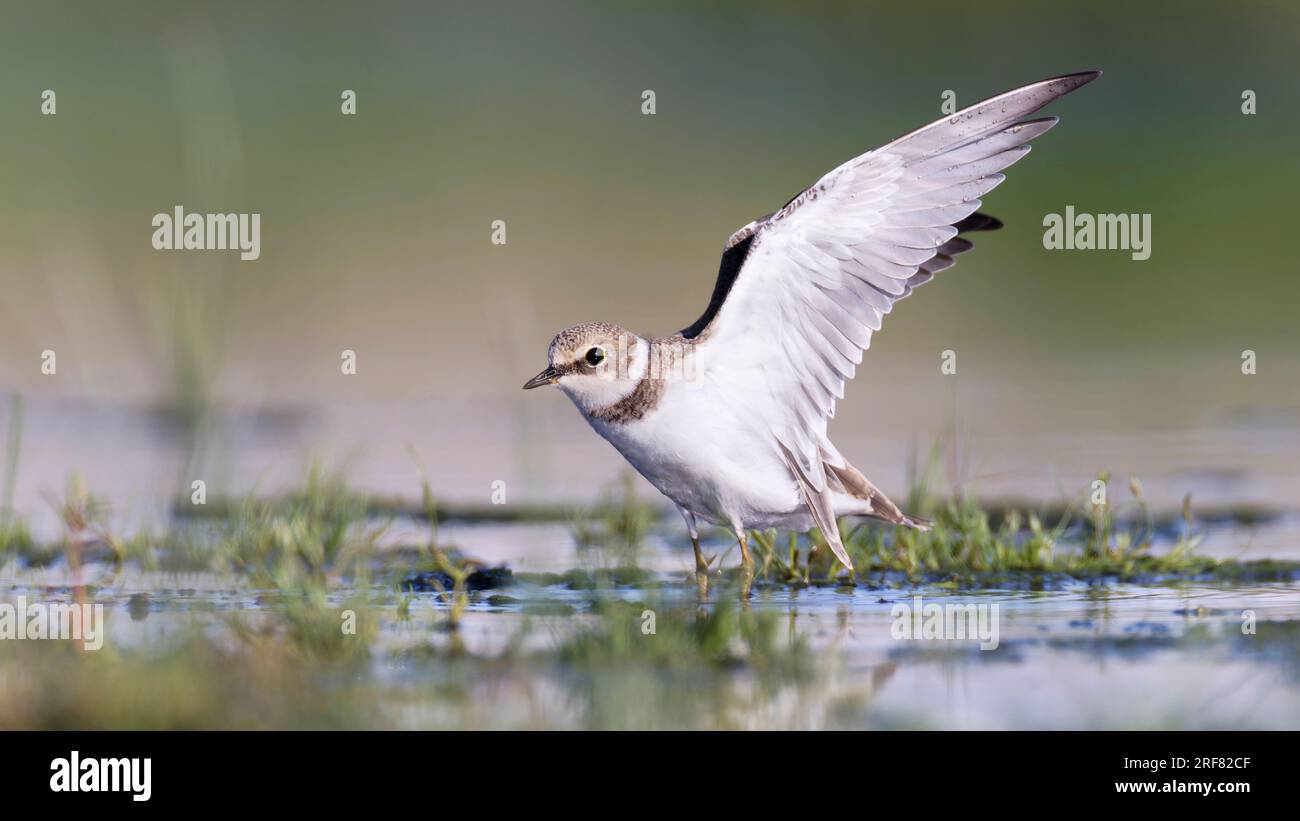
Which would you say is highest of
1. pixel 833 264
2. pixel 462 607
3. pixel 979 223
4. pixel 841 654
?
pixel 979 223

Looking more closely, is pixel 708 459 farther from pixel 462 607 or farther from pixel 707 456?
pixel 462 607

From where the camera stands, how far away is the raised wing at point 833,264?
7.36m

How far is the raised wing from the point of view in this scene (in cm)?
736

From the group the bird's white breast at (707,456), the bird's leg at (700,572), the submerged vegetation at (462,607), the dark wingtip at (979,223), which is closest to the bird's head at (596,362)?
the bird's white breast at (707,456)

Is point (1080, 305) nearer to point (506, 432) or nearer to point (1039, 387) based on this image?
point (1039, 387)

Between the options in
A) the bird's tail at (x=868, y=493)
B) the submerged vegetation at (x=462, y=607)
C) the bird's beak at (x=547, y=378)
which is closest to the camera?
the submerged vegetation at (x=462, y=607)

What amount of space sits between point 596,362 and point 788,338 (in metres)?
0.92

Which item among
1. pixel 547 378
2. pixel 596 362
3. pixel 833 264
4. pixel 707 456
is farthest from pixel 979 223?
pixel 547 378

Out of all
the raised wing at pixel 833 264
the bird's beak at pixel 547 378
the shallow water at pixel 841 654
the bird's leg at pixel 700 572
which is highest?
the raised wing at pixel 833 264

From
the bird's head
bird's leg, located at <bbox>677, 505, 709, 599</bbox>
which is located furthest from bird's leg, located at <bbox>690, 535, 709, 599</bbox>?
the bird's head

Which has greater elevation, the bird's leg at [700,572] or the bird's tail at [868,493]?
the bird's tail at [868,493]

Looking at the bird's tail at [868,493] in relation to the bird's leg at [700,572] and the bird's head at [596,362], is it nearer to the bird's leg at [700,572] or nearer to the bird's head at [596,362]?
the bird's leg at [700,572]

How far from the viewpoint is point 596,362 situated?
25.4 ft

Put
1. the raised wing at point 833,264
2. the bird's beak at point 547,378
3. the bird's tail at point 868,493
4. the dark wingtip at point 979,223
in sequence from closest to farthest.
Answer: the raised wing at point 833,264 → the bird's beak at point 547,378 → the bird's tail at point 868,493 → the dark wingtip at point 979,223
